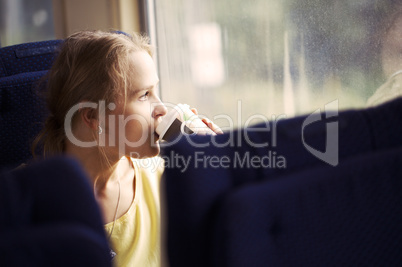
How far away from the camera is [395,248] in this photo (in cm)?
75

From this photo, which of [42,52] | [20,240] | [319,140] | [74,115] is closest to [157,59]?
[42,52]

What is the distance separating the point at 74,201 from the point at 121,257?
699 mm

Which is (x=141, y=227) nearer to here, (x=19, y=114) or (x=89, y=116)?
(x=89, y=116)

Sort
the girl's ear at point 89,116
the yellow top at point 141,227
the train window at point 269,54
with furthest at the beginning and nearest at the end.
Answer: the train window at point 269,54 < the girl's ear at point 89,116 < the yellow top at point 141,227

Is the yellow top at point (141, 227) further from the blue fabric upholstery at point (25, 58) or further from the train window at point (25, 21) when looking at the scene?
the train window at point (25, 21)

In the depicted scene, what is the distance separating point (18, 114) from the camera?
1.44 m

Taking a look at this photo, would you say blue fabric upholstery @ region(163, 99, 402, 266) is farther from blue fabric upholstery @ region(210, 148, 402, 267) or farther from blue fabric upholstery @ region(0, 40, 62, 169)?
blue fabric upholstery @ region(0, 40, 62, 169)

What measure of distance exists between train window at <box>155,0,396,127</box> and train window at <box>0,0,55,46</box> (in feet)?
2.16

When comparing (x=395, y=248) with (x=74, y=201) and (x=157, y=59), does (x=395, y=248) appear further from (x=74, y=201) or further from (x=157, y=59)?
(x=157, y=59)

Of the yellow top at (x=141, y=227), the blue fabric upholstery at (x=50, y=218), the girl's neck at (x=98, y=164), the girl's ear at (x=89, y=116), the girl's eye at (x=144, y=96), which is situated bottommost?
the yellow top at (x=141, y=227)

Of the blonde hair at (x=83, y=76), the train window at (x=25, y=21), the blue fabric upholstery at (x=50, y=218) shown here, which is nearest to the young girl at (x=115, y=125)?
the blonde hair at (x=83, y=76)

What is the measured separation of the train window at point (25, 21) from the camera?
2709 mm

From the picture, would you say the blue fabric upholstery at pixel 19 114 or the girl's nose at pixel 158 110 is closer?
the girl's nose at pixel 158 110

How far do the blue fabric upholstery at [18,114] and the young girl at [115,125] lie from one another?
76 millimetres
